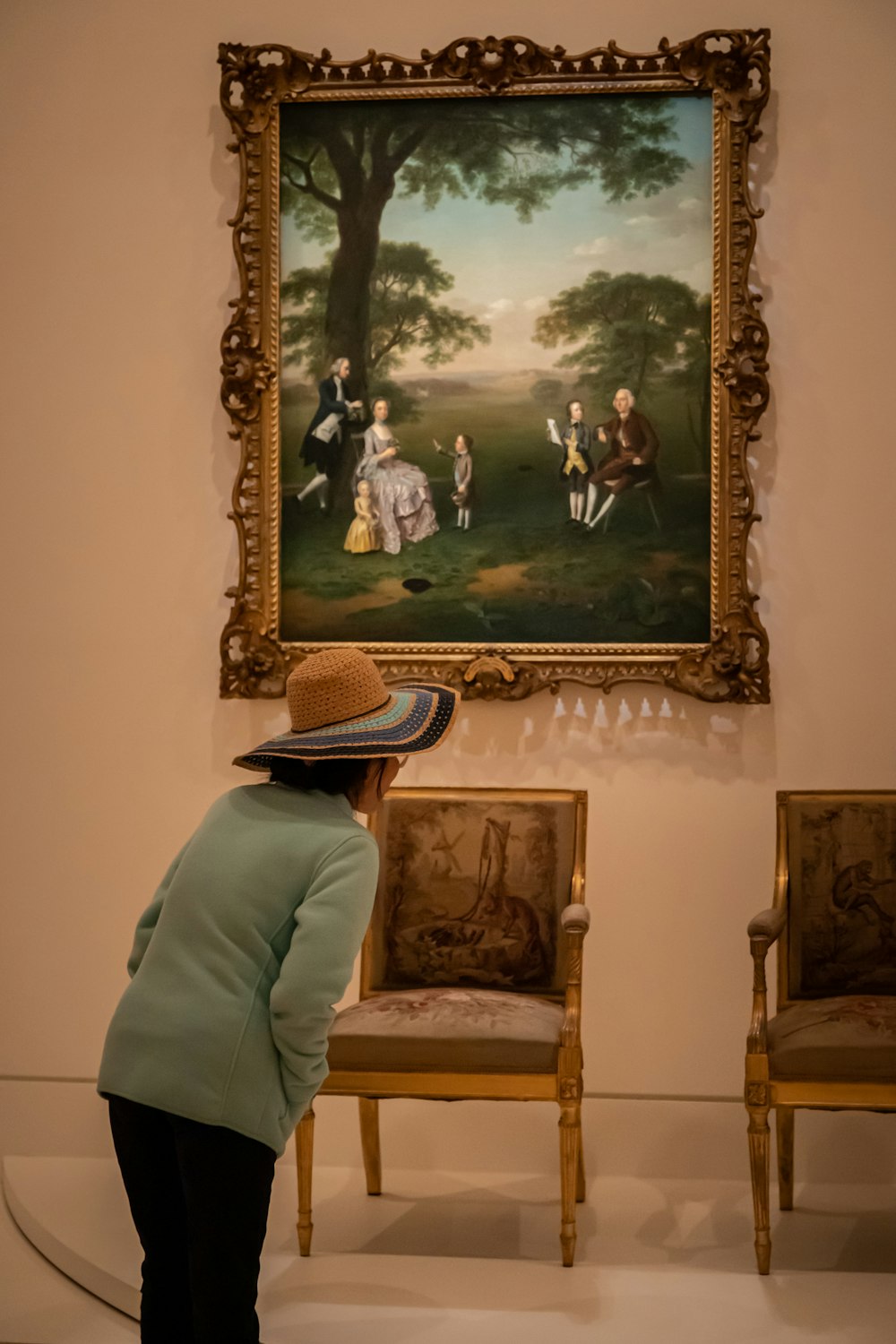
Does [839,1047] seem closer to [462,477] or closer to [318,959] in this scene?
[318,959]

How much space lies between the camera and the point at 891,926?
410 centimetres

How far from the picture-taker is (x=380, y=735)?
2492mm

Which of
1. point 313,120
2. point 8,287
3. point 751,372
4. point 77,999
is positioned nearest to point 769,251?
point 751,372

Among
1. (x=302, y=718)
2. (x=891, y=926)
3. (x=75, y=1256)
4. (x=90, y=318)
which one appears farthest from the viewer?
(x=90, y=318)

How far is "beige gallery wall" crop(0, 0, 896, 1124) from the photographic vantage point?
15.1ft

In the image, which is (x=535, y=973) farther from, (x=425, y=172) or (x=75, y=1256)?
(x=425, y=172)

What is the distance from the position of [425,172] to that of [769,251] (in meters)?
1.18

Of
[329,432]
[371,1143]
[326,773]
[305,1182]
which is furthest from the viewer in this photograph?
[329,432]

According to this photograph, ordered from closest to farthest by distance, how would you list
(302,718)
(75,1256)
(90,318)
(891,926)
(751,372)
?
(302,718), (75,1256), (891,926), (751,372), (90,318)

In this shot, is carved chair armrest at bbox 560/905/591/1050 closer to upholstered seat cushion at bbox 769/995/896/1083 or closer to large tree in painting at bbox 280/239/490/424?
upholstered seat cushion at bbox 769/995/896/1083

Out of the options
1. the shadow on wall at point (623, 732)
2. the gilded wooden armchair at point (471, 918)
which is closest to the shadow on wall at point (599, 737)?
the shadow on wall at point (623, 732)

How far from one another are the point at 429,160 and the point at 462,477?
42.4 inches

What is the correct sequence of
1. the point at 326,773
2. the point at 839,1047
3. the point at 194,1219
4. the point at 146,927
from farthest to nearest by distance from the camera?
the point at 839,1047, the point at 146,927, the point at 326,773, the point at 194,1219

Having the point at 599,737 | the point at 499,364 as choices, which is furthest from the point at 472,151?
the point at 599,737
